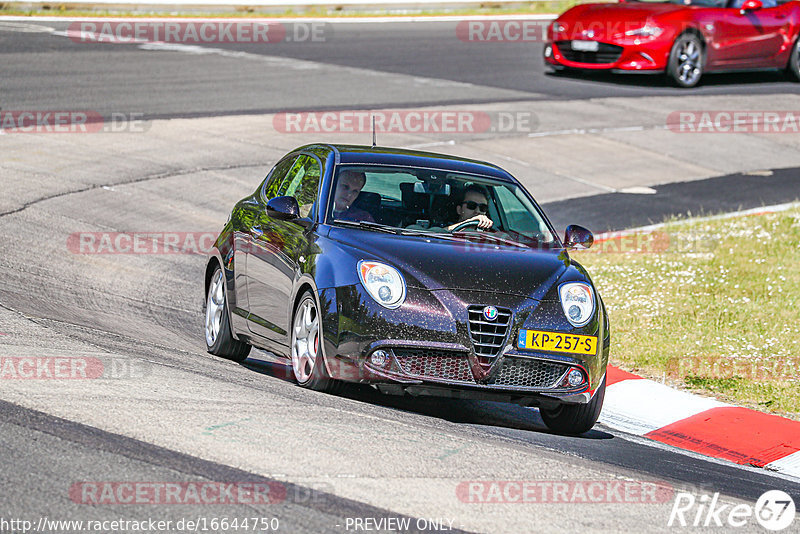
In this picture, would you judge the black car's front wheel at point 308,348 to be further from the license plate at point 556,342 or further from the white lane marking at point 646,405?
the white lane marking at point 646,405

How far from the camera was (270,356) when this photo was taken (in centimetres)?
975

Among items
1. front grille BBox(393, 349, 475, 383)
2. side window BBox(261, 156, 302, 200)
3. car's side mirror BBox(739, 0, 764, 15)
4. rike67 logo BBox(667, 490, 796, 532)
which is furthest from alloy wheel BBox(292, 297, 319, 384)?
car's side mirror BBox(739, 0, 764, 15)

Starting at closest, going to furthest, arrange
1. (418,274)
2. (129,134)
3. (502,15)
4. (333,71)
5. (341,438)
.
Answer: (341,438) → (418,274) → (129,134) → (333,71) → (502,15)

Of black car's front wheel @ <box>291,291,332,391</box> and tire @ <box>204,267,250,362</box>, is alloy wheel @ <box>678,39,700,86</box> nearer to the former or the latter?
tire @ <box>204,267,250,362</box>

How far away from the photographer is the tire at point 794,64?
80.9ft

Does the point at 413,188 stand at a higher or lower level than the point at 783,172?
higher

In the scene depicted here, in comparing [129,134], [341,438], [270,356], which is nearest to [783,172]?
[129,134]

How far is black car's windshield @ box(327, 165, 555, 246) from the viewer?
8.14 meters

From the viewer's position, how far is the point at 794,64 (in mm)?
24922

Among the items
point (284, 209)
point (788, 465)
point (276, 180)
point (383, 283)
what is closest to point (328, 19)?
point (276, 180)

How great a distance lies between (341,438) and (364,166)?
279 cm

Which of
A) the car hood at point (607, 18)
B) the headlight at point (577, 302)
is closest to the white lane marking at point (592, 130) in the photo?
the car hood at point (607, 18)

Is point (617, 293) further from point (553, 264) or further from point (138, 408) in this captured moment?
point (138, 408)

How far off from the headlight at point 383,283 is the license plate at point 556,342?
0.74 metres
